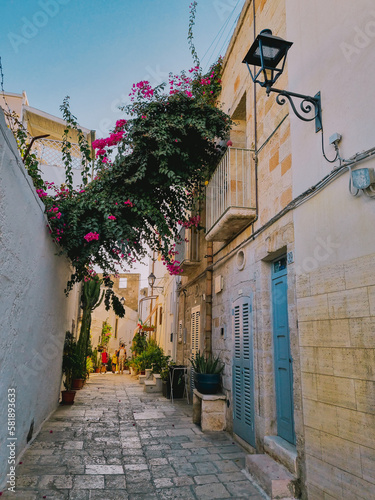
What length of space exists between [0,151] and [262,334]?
12.2 ft

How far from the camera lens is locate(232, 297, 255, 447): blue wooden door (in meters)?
4.88

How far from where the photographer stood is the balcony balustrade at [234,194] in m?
5.26

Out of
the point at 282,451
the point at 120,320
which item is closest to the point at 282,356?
the point at 282,451

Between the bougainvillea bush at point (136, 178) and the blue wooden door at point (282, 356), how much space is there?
7.55 feet

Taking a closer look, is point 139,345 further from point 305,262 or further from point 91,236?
point 305,262

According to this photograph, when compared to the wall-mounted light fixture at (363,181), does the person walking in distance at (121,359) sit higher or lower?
lower

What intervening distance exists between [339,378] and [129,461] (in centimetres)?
295

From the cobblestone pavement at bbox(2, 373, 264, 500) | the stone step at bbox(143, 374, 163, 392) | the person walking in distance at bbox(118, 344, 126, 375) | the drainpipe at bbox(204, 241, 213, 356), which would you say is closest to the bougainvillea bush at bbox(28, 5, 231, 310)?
the drainpipe at bbox(204, 241, 213, 356)

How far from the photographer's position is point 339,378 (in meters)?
2.90

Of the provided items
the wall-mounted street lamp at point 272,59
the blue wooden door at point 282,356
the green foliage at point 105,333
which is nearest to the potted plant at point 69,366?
the blue wooden door at point 282,356

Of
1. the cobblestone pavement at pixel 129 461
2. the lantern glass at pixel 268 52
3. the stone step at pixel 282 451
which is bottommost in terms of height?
the cobblestone pavement at pixel 129 461

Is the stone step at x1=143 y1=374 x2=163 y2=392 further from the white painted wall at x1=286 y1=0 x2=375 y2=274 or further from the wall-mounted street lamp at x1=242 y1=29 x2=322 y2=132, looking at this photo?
the wall-mounted street lamp at x1=242 y1=29 x2=322 y2=132

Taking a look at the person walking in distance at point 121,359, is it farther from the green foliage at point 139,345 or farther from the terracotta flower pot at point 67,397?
the terracotta flower pot at point 67,397

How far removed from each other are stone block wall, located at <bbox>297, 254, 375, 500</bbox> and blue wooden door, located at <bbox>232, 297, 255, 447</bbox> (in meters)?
1.61
